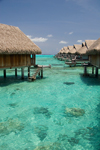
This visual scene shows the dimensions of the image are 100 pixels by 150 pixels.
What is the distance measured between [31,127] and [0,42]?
26.2 feet

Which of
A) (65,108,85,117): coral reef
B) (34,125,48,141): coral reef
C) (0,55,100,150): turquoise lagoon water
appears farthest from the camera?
(65,108,85,117): coral reef

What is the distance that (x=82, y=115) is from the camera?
6750 millimetres

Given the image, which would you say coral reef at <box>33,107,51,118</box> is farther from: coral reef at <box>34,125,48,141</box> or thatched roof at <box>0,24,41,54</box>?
thatched roof at <box>0,24,41,54</box>

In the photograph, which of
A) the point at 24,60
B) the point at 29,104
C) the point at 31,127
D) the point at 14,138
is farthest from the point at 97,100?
the point at 24,60

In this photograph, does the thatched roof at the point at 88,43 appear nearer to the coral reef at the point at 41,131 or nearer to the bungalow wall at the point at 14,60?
the bungalow wall at the point at 14,60

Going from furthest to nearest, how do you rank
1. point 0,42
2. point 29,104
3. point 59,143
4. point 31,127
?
1. point 0,42
2. point 29,104
3. point 31,127
4. point 59,143

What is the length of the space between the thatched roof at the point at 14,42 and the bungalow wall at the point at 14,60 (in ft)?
2.44

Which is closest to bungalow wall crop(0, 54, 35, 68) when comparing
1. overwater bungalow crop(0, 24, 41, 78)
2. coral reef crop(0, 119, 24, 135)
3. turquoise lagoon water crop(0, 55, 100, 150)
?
overwater bungalow crop(0, 24, 41, 78)

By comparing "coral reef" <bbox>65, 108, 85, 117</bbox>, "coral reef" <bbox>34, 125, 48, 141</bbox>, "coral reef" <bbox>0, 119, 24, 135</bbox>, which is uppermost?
"coral reef" <bbox>65, 108, 85, 117</bbox>

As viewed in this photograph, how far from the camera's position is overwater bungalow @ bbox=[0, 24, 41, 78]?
1187 cm

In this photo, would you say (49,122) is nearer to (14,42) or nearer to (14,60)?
(14,60)

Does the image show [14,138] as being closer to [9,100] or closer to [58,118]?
[58,118]

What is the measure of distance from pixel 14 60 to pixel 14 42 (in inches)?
59.8

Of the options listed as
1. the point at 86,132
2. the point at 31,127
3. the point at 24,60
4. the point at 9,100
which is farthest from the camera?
the point at 24,60
